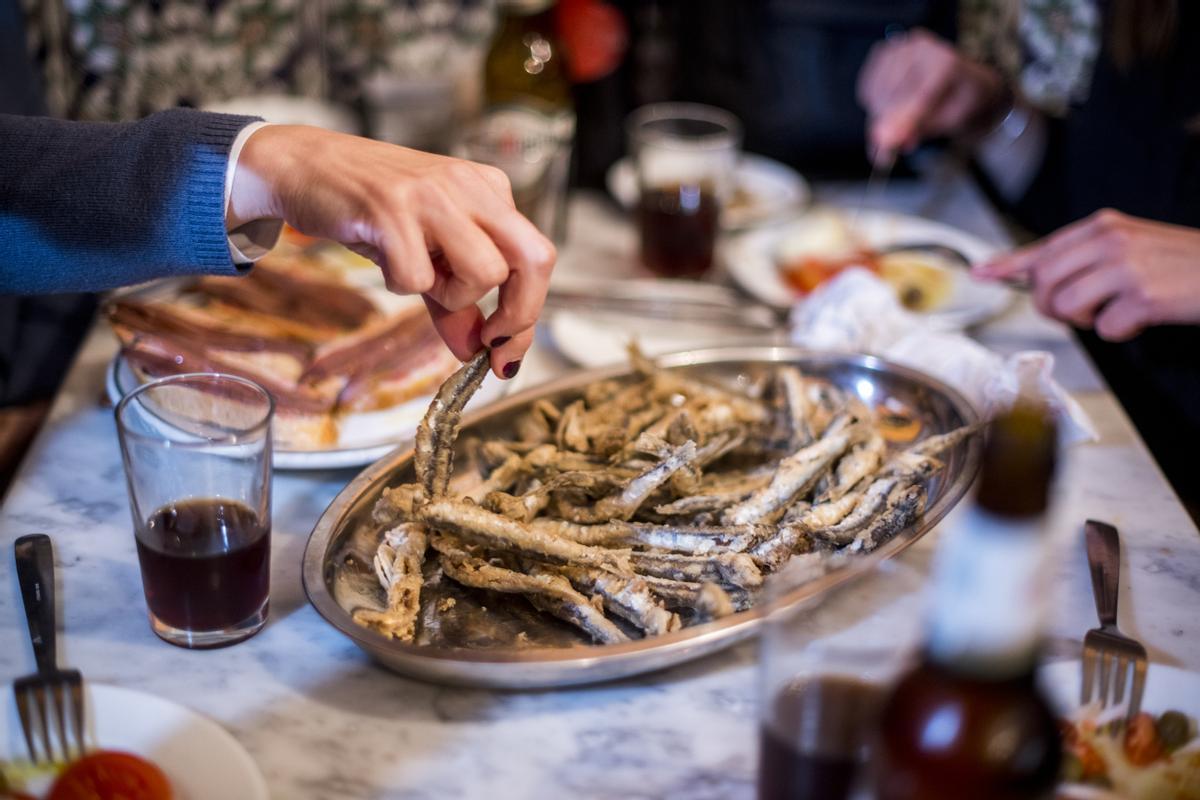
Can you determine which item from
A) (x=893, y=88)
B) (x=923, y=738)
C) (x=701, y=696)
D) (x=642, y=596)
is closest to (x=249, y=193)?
(x=642, y=596)

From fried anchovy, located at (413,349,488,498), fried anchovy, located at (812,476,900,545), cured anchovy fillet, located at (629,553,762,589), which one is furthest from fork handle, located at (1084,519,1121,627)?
fried anchovy, located at (413,349,488,498)

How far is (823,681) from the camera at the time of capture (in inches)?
28.5

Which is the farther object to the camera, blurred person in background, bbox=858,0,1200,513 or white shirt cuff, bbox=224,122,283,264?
blurred person in background, bbox=858,0,1200,513

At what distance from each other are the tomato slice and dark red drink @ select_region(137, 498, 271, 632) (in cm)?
18

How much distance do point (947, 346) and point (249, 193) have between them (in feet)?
3.26

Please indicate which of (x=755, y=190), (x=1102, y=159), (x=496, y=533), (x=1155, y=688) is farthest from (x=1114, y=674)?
(x=755, y=190)

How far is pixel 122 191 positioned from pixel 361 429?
45 centimetres

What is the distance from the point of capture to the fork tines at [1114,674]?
92cm

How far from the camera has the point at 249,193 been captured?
3.66ft

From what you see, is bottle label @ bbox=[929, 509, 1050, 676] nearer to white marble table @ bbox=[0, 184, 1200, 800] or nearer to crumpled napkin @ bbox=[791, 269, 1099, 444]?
white marble table @ bbox=[0, 184, 1200, 800]

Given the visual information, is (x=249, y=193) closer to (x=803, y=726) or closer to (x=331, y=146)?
(x=331, y=146)

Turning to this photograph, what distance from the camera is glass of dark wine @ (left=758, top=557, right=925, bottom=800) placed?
0.70 meters

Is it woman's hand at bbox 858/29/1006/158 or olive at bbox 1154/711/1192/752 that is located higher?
woman's hand at bbox 858/29/1006/158

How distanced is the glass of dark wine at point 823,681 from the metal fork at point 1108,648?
0.31 metres
